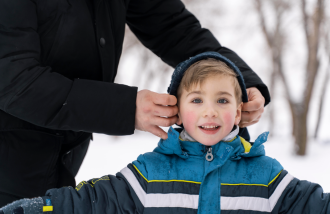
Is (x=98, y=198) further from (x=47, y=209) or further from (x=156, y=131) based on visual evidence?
(x=156, y=131)

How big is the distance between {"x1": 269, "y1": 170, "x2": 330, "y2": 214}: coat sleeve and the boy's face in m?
0.30

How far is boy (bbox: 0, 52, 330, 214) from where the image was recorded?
1.17 meters

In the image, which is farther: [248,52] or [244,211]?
[248,52]

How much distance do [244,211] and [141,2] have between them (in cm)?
114

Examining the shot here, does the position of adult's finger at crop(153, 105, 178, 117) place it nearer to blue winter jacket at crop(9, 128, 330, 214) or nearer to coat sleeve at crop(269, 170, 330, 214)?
blue winter jacket at crop(9, 128, 330, 214)

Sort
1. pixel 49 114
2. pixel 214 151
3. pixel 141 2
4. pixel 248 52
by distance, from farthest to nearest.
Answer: pixel 248 52 → pixel 141 2 → pixel 214 151 → pixel 49 114

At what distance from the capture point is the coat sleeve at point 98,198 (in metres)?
1.10

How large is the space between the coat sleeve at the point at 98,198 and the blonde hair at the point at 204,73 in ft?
1.59

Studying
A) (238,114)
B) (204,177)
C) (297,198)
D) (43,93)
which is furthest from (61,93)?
(297,198)

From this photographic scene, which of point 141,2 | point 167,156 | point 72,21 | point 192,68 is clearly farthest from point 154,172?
point 141,2

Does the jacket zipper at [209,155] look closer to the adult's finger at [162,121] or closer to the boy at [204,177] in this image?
the boy at [204,177]

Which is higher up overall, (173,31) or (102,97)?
(173,31)

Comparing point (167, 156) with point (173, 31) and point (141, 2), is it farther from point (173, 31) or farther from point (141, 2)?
point (141, 2)

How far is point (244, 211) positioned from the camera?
1185 millimetres
